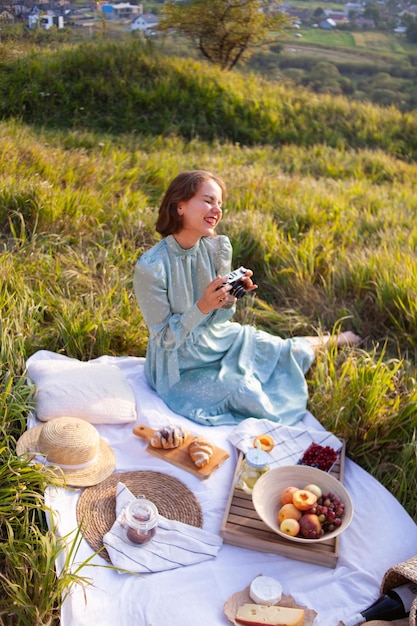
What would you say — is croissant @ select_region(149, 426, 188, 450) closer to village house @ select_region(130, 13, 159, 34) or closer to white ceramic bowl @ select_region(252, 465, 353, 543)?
white ceramic bowl @ select_region(252, 465, 353, 543)

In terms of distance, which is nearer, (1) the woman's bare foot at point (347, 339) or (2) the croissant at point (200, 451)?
(2) the croissant at point (200, 451)

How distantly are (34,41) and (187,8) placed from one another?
380 cm

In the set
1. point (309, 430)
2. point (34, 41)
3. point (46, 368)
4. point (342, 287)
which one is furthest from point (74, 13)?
point (309, 430)

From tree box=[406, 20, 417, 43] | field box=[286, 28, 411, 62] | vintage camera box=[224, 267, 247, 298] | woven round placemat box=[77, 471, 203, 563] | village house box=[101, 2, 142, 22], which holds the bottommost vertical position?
woven round placemat box=[77, 471, 203, 563]

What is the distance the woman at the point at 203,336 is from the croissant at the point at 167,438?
29cm

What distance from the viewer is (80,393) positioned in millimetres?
3764

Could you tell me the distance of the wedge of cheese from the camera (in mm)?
2721

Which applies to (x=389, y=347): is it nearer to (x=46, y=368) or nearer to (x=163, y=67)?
(x=46, y=368)

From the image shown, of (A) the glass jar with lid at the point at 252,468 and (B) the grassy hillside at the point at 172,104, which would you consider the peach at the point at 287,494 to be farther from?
(B) the grassy hillside at the point at 172,104

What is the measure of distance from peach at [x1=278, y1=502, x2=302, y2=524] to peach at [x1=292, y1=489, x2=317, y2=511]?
0.02 metres

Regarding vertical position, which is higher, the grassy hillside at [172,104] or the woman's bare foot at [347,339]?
the grassy hillside at [172,104]

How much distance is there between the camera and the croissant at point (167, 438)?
3595 millimetres

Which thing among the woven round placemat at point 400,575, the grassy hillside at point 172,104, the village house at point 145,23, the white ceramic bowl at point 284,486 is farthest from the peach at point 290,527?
the village house at point 145,23

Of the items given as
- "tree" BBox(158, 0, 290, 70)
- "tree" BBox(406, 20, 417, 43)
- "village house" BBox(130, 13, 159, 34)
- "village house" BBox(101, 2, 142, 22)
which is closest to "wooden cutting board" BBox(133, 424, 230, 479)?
"village house" BBox(101, 2, 142, 22)
